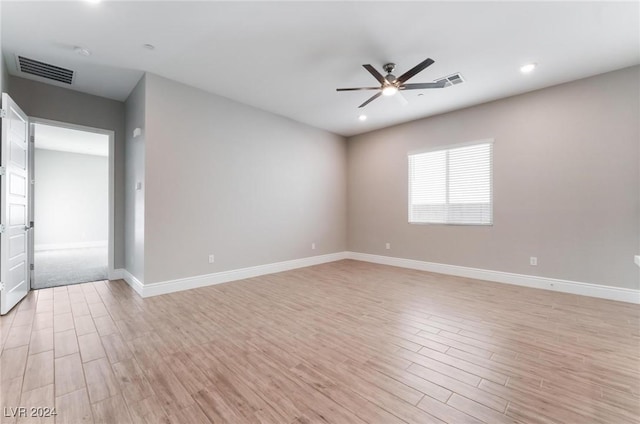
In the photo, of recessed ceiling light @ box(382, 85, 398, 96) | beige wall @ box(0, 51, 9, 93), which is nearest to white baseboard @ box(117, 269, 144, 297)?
beige wall @ box(0, 51, 9, 93)

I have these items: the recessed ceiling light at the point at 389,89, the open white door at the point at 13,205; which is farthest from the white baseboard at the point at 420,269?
the recessed ceiling light at the point at 389,89

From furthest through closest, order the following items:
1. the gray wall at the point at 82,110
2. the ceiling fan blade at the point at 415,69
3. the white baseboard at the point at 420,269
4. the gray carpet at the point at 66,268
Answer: the gray carpet at the point at 66,268, the gray wall at the point at 82,110, the white baseboard at the point at 420,269, the ceiling fan blade at the point at 415,69

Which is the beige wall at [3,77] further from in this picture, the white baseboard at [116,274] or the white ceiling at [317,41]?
the white baseboard at [116,274]

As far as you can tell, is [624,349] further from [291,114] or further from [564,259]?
[291,114]

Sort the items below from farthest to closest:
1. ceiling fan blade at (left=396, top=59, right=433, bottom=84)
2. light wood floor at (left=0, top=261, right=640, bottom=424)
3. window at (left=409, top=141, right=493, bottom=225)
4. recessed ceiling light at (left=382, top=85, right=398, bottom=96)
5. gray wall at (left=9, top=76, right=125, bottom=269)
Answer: window at (left=409, top=141, right=493, bottom=225) < gray wall at (left=9, top=76, right=125, bottom=269) < recessed ceiling light at (left=382, top=85, right=398, bottom=96) < ceiling fan blade at (left=396, top=59, right=433, bottom=84) < light wood floor at (left=0, top=261, right=640, bottom=424)

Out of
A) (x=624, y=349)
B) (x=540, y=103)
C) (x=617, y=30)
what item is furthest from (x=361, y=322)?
(x=540, y=103)

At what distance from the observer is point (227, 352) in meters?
2.24

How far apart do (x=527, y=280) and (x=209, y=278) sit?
5047 mm

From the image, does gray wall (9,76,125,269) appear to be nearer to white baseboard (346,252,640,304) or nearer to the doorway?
the doorway

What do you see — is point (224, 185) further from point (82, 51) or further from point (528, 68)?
point (528, 68)

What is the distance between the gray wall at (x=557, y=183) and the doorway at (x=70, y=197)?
7842 mm

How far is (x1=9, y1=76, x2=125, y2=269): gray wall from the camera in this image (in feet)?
12.7

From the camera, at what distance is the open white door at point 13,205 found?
117 inches

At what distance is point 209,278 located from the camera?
4.26 metres
